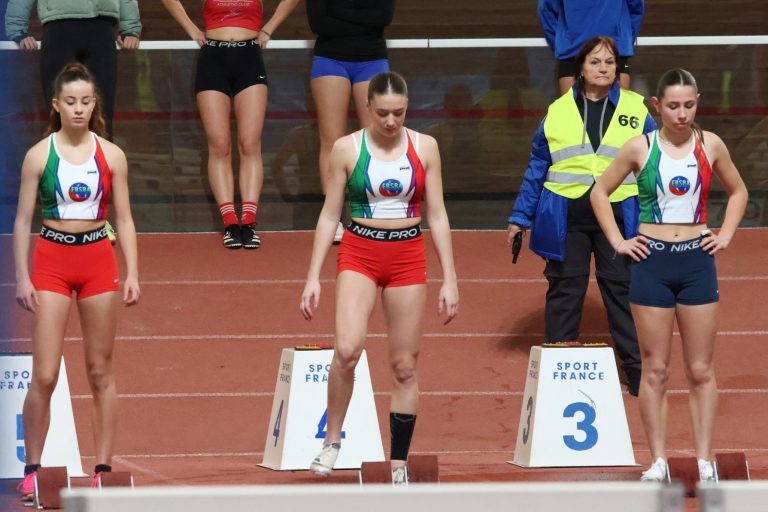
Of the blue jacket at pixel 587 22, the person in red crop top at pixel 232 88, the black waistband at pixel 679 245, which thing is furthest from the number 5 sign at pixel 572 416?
the person in red crop top at pixel 232 88

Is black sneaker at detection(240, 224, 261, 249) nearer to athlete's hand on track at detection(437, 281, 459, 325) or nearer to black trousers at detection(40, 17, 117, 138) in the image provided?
black trousers at detection(40, 17, 117, 138)

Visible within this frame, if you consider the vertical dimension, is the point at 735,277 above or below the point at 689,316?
above

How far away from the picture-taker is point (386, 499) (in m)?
4.09

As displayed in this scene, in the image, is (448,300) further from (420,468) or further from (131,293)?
(131,293)

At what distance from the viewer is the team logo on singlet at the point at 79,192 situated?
7.31 metres

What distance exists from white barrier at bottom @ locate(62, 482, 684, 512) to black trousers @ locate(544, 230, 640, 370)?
16.6ft

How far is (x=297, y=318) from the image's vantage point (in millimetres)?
10414

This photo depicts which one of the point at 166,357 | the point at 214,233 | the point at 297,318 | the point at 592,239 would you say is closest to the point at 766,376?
the point at 592,239

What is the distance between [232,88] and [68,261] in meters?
4.19

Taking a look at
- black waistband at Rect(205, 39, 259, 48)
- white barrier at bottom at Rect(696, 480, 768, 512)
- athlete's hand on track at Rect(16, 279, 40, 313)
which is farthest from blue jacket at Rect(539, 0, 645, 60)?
white barrier at bottom at Rect(696, 480, 768, 512)

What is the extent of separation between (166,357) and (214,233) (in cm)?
252

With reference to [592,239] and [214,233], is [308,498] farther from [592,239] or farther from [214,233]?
[214,233]

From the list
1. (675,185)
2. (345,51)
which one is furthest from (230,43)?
(675,185)

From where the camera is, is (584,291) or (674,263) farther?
(584,291)
